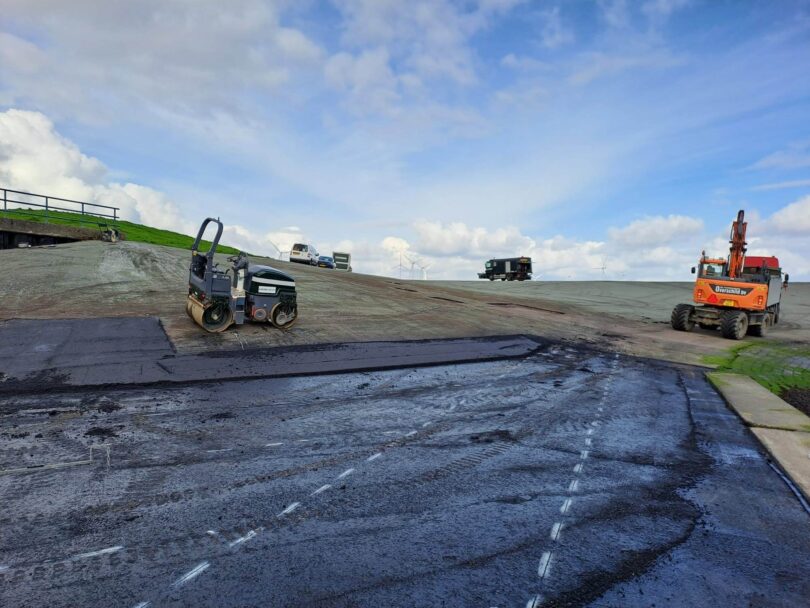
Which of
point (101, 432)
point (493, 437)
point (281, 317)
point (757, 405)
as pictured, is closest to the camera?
point (101, 432)

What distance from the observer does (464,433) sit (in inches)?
265

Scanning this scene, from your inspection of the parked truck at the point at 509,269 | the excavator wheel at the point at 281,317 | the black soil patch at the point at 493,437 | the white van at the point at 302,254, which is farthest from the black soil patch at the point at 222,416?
the parked truck at the point at 509,269

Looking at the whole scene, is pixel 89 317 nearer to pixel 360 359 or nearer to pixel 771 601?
pixel 360 359

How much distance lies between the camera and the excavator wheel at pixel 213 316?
11.5m

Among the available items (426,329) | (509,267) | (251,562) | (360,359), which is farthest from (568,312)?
(509,267)

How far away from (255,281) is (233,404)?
536 centimetres

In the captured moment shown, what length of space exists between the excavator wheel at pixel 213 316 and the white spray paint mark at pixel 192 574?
8.61 metres

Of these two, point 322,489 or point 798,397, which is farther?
point 798,397

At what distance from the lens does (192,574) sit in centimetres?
342

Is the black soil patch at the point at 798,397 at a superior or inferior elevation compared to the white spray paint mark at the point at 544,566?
superior

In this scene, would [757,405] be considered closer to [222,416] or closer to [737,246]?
[222,416]

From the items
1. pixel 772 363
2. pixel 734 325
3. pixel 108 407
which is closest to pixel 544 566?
pixel 108 407

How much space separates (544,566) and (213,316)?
969 cm

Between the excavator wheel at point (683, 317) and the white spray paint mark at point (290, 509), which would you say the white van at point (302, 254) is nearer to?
the excavator wheel at point (683, 317)
